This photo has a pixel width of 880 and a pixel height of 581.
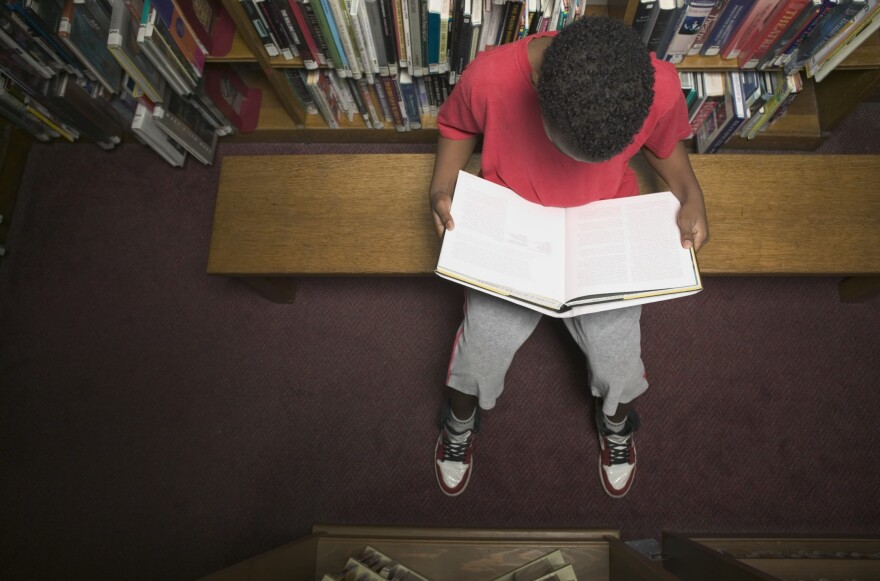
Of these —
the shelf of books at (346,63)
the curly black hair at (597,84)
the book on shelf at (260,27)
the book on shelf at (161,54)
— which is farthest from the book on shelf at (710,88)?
the book on shelf at (161,54)

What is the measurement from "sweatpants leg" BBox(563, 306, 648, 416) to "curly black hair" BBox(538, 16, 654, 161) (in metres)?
0.48

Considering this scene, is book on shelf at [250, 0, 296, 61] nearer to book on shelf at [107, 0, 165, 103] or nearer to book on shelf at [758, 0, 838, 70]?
book on shelf at [107, 0, 165, 103]

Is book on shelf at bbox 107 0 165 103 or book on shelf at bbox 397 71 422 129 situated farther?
book on shelf at bbox 397 71 422 129

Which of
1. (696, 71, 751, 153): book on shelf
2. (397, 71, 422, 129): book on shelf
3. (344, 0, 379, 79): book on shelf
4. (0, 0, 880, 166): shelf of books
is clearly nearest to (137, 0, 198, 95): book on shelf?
(0, 0, 880, 166): shelf of books

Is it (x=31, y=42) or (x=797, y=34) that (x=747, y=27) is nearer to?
(x=797, y=34)

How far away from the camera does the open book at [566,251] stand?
98 cm

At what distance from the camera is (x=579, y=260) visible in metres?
1.04

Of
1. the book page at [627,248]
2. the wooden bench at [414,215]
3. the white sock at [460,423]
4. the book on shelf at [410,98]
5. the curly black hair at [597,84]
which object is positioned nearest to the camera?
the curly black hair at [597,84]

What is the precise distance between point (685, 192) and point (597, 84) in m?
0.52

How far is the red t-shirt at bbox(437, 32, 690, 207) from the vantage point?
3.24ft

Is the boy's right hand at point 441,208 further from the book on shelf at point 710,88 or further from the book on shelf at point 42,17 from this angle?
the book on shelf at point 42,17

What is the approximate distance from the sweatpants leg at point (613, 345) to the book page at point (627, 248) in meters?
0.20

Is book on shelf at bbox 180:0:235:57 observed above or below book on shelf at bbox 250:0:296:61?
above

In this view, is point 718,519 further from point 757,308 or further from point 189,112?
point 189,112
